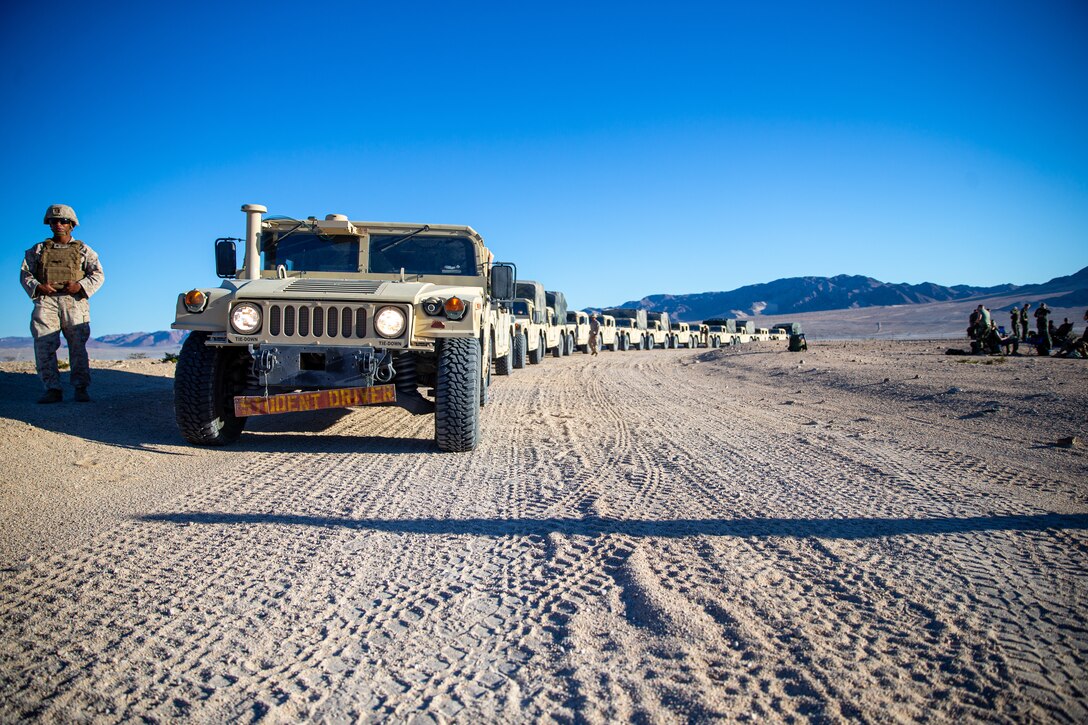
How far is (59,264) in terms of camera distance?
6281 mm

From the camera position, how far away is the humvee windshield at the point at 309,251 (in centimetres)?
664

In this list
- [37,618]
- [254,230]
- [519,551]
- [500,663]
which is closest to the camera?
[500,663]

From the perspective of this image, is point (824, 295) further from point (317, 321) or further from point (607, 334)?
point (317, 321)

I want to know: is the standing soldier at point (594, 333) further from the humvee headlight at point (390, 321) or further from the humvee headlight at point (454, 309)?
the humvee headlight at point (390, 321)

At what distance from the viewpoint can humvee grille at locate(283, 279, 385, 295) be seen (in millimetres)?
4836

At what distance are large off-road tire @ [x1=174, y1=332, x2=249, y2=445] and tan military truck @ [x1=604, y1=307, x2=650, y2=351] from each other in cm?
2370

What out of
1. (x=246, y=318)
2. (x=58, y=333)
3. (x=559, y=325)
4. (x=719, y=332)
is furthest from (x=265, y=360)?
(x=719, y=332)

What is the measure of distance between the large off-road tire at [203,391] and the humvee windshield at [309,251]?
1813 millimetres

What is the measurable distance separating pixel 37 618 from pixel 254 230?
4894 mm

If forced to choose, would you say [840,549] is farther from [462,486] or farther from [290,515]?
[290,515]

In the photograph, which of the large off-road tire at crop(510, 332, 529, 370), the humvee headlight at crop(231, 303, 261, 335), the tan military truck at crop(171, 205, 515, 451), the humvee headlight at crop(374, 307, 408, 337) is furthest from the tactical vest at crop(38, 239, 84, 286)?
the large off-road tire at crop(510, 332, 529, 370)

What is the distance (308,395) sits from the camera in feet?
15.0

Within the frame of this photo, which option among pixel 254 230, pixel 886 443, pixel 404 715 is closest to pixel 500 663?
pixel 404 715

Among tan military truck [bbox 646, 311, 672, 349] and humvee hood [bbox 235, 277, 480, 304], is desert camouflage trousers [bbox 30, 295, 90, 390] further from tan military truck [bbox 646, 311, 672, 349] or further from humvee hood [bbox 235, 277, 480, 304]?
tan military truck [bbox 646, 311, 672, 349]
